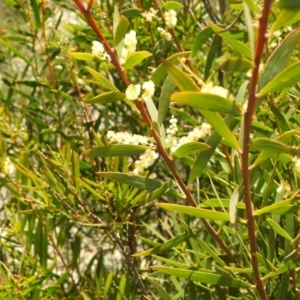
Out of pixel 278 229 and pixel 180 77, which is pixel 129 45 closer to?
pixel 180 77

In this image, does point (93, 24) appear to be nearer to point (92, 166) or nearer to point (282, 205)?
point (282, 205)

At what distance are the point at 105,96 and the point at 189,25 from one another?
2.57ft

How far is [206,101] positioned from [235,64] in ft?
0.12

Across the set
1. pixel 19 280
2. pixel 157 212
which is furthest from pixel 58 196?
pixel 157 212

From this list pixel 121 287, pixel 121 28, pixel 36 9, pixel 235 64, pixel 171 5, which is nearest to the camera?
pixel 235 64

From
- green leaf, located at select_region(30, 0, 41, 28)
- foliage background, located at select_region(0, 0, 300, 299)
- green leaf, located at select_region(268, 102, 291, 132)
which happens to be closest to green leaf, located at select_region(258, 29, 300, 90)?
foliage background, located at select_region(0, 0, 300, 299)

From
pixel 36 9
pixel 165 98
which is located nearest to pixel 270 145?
pixel 165 98

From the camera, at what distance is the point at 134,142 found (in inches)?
23.3

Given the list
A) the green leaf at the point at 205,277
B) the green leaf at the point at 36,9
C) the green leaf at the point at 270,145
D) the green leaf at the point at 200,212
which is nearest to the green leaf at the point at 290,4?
the green leaf at the point at 270,145

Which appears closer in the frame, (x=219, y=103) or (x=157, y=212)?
(x=219, y=103)

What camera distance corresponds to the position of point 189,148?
1.84 feet

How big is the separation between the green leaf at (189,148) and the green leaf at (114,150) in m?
0.04

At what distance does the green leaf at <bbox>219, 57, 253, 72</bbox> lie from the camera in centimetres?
38

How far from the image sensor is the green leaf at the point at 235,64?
15.1 inches
